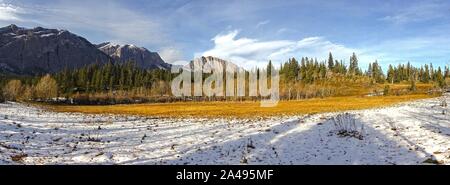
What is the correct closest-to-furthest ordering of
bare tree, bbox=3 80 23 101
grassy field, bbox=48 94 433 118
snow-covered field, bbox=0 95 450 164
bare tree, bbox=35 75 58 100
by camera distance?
snow-covered field, bbox=0 95 450 164 < grassy field, bbox=48 94 433 118 < bare tree, bbox=3 80 23 101 < bare tree, bbox=35 75 58 100

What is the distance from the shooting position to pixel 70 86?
197250 mm

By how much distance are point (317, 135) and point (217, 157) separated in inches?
351

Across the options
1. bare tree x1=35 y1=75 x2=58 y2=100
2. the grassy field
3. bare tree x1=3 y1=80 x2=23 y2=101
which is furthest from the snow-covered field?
bare tree x1=35 y1=75 x2=58 y2=100

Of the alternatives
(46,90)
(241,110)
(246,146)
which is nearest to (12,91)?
(46,90)

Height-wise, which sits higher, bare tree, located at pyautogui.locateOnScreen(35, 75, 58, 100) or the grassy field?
bare tree, located at pyautogui.locateOnScreen(35, 75, 58, 100)

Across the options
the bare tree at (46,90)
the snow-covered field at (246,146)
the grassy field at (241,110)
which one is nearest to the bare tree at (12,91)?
the bare tree at (46,90)

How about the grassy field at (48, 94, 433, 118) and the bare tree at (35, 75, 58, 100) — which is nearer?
the grassy field at (48, 94, 433, 118)

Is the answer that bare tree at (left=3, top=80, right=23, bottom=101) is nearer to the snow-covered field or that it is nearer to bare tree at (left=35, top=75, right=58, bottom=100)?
bare tree at (left=35, top=75, right=58, bottom=100)

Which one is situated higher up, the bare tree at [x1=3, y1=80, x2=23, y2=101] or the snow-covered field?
the bare tree at [x1=3, y1=80, x2=23, y2=101]

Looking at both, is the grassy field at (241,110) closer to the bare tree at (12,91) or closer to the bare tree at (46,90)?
the bare tree at (12,91)

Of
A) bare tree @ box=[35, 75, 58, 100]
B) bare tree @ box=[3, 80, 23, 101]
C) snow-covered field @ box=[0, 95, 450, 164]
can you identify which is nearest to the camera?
snow-covered field @ box=[0, 95, 450, 164]
